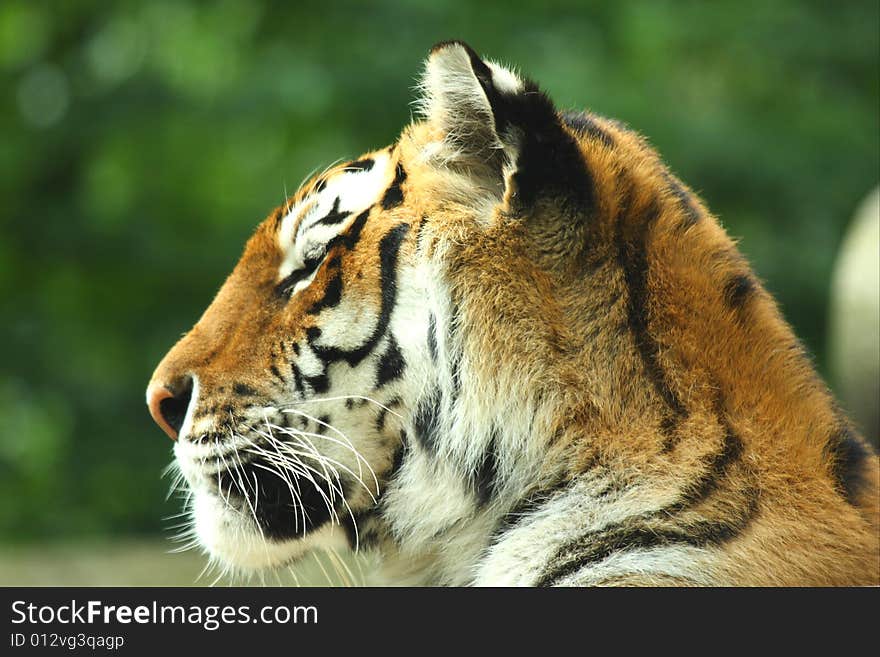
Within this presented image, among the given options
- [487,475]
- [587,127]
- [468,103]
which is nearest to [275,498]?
[487,475]

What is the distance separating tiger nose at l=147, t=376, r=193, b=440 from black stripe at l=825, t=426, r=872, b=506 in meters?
1.61

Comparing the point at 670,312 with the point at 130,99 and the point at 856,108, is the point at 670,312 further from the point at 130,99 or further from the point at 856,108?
the point at 856,108

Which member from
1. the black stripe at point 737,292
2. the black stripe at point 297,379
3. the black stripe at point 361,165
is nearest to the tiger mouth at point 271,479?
the black stripe at point 297,379

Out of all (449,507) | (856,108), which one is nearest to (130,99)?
(856,108)

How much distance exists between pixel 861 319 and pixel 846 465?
4989mm

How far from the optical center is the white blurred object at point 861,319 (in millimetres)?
7277

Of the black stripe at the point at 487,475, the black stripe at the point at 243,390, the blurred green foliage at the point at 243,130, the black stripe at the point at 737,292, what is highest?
the blurred green foliage at the point at 243,130

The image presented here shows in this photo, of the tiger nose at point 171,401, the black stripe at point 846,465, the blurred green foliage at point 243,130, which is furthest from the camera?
the blurred green foliage at point 243,130

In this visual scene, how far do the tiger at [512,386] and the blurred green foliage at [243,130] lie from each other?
4.75 meters

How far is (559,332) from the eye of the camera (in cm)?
268

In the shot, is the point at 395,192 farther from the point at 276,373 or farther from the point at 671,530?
the point at 671,530

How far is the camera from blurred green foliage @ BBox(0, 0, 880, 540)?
26.1 feet

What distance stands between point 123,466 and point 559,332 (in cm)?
736

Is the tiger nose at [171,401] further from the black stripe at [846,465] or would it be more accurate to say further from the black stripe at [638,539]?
the black stripe at [846,465]
